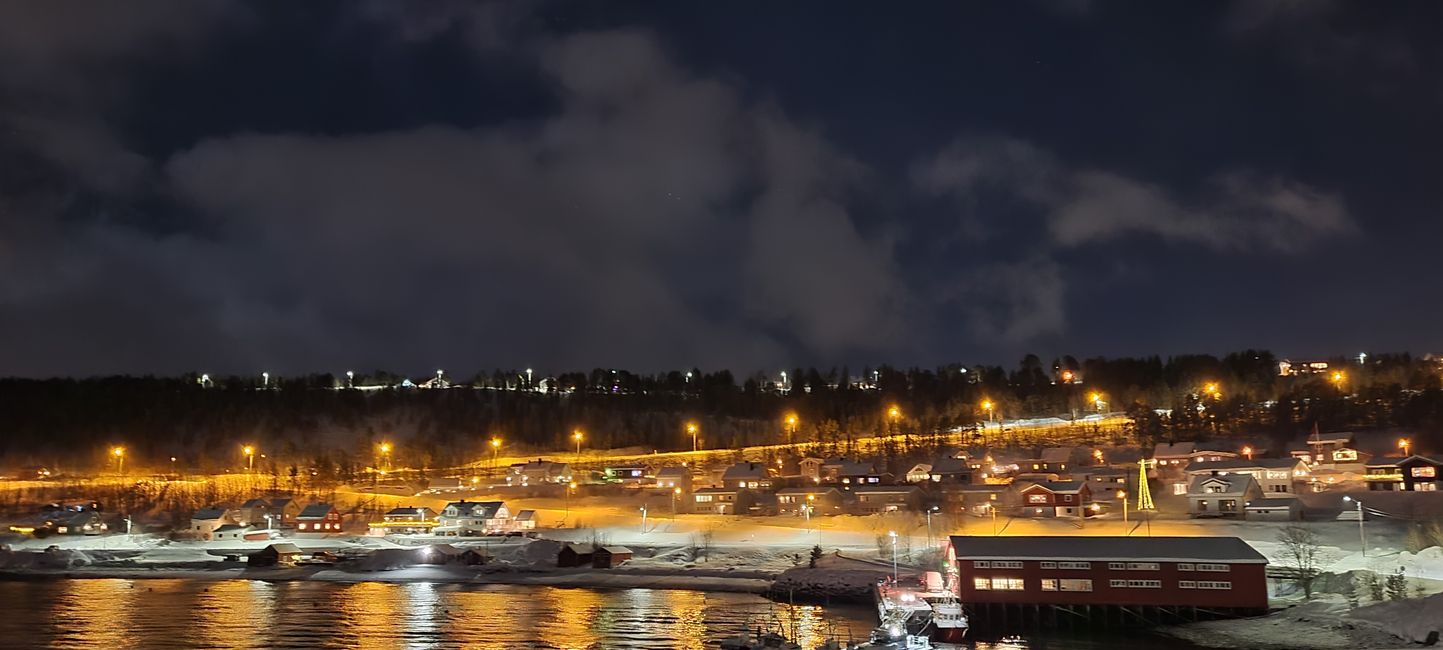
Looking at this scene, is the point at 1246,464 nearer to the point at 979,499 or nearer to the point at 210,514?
the point at 979,499

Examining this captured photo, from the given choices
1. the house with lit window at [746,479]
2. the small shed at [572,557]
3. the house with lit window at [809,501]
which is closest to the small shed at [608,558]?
the small shed at [572,557]

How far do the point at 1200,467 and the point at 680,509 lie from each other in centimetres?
3361

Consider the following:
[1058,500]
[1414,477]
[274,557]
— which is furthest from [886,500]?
[274,557]

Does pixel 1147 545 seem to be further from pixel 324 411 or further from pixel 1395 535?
pixel 324 411

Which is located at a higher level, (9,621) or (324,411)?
(324,411)

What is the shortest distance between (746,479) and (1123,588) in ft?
129

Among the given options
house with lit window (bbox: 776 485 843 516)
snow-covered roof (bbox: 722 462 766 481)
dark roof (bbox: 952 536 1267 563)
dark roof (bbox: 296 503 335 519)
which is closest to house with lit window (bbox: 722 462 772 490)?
snow-covered roof (bbox: 722 462 766 481)

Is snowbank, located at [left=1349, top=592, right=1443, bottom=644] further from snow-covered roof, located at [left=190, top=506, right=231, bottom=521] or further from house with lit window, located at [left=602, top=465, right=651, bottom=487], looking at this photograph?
snow-covered roof, located at [left=190, top=506, right=231, bottom=521]

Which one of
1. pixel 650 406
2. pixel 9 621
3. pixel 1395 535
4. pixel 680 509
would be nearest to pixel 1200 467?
pixel 1395 535

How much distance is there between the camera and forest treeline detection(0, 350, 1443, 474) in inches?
3487

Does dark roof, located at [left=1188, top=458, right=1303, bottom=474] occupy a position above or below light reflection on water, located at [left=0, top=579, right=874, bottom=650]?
above

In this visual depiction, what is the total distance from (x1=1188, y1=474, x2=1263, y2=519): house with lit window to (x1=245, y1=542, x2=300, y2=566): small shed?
48866 mm

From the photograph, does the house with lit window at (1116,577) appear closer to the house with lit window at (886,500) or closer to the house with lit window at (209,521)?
the house with lit window at (886,500)

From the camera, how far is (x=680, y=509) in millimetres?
69750
